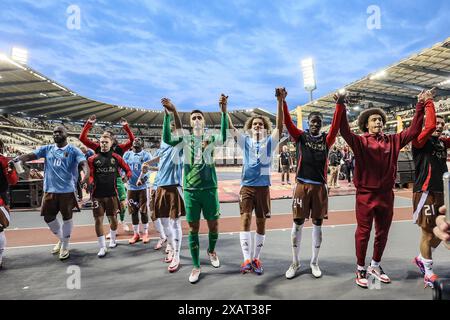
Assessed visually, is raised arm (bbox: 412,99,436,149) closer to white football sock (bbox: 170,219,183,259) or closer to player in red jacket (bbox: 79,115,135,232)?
white football sock (bbox: 170,219,183,259)

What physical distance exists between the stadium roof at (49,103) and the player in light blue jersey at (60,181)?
20707 millimetres

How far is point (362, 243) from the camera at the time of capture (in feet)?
10.3

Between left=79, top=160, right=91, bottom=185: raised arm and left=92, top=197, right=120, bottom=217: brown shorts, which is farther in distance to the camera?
left=92, top=197, right=120, bottom=217: brown shorts

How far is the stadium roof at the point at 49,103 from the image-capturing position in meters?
22.7

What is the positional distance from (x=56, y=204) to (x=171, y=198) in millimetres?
1940

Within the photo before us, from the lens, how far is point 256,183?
11.8 ft

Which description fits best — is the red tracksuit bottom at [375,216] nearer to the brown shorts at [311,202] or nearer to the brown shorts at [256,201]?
the brown shorts at [311,202]

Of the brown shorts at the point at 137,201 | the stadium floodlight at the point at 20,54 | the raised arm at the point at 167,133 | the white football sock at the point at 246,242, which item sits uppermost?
the stadium floodlight at the point at 20,54

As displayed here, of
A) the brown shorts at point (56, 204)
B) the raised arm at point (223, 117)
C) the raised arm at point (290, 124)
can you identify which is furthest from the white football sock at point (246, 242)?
the brown shorts at point (56, 204)

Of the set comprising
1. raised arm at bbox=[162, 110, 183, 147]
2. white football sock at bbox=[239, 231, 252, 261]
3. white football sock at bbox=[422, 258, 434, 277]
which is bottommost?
white football sock at bbox=[422, 258, 434, 277]

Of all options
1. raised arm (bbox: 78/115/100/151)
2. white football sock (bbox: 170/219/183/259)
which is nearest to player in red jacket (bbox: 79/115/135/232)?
raised arm (bbox: 78/115/100/151)

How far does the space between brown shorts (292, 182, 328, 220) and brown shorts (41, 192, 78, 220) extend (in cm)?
349

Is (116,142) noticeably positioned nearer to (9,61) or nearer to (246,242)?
(246,242)

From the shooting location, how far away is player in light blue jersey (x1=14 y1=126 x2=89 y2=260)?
430cm
